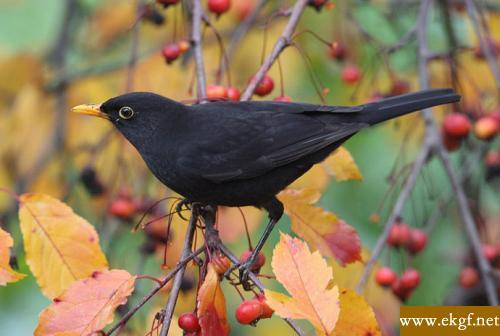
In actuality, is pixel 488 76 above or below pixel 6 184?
above

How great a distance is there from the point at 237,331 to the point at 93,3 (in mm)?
2632

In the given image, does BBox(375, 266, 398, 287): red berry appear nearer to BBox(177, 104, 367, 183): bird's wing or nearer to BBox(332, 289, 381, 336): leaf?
BBox(177, 104, 367, 183): bird's wing

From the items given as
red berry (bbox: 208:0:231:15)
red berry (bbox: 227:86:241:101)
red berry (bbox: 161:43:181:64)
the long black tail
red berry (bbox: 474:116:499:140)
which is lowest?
red berry (bbox: 474:116:499:140)

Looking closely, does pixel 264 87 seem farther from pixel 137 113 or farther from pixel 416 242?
pixel 416 242

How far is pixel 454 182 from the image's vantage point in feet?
12.0

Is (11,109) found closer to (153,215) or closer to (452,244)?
(153,215)

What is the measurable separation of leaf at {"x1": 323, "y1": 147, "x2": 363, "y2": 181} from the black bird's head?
71 centimetres

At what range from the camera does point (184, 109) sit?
3.68 m

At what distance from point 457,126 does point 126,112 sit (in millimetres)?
1679

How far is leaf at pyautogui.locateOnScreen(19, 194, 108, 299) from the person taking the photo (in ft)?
10.1

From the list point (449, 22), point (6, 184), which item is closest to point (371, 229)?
point (449, 22)

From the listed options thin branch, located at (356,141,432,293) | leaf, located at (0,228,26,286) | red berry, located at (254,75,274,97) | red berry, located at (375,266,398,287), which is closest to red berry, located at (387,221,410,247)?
red berry, located at (375,266,398,287)

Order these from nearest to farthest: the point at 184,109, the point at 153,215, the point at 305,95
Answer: the point at 184,109 → the point at 153,215 → the point at 305,95

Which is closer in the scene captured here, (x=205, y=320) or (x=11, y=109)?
(x=205, y=320)
